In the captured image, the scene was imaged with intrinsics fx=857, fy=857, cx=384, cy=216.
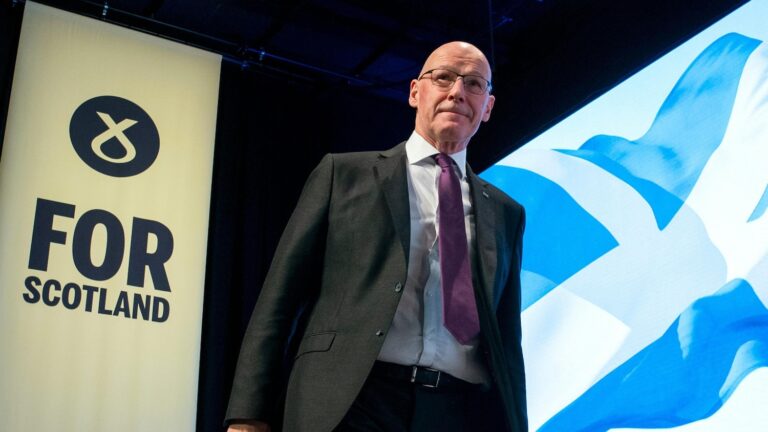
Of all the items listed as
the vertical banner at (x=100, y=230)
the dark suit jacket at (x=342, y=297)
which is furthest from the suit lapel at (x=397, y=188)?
the vertical banner at (x=100, y=230)

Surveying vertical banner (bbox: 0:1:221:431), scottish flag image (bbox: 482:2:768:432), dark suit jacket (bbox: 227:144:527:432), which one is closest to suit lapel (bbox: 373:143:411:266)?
dark suit jacket (bbox: 227:144:527:432)

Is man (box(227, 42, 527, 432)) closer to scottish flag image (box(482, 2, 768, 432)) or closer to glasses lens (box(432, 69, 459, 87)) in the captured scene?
glasses lens (box(432, 69, 459, 87))

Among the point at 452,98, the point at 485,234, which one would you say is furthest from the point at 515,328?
the point at 452,98

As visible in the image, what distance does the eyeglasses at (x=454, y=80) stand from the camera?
1876 millimetres

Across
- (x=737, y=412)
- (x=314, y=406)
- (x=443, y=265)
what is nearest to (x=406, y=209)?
(x=443, y=265)

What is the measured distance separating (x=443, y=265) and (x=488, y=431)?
0.31 metres

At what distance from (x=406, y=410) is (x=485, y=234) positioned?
1.40ft

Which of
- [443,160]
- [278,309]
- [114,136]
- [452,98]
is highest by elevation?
[114,136]

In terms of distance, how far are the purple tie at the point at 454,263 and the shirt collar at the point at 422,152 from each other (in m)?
0.04

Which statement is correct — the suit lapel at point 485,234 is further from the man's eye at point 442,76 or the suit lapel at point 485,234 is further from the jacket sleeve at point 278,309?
the jacket sleeve at point 278,309

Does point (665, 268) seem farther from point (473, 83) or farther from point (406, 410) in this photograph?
point (406, 410)

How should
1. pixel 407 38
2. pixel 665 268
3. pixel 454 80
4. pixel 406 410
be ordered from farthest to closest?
pixel 407 38 < pixel 665 268 < pixel 454 80 < pixel 406 410

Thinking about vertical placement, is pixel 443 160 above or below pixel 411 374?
above

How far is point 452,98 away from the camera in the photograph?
72.4 inches
